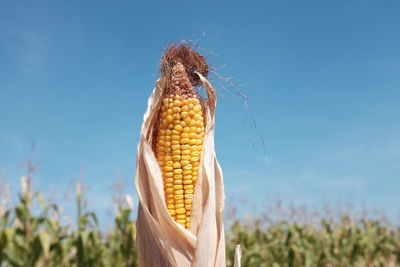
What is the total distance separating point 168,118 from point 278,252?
42.4 ft

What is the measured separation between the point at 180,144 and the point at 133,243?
21.8 feet

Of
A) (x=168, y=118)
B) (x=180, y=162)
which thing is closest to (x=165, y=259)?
(x=180, y=162)

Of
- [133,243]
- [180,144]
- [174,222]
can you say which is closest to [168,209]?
[174,222]

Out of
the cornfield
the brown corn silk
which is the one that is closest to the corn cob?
the brown corn silk

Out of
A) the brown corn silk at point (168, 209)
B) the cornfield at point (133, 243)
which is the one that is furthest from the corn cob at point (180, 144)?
the cornfield at point (133, 243)

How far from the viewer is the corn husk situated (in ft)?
10.1

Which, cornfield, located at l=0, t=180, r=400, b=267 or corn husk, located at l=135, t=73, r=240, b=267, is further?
cornfield, located at l=0, t=180, r=400, b=267

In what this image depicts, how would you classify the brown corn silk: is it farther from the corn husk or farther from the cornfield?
the cornfield

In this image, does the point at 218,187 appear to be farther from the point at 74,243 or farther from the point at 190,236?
the point at 74,243

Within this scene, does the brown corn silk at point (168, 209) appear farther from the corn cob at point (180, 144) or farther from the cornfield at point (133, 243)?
the cornfield at point (133, 243)

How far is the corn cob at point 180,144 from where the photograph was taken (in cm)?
319

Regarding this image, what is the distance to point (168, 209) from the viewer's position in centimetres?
321

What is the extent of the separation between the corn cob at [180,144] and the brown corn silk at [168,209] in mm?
14

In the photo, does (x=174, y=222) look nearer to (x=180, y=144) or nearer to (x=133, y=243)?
(x=180, y=144)
